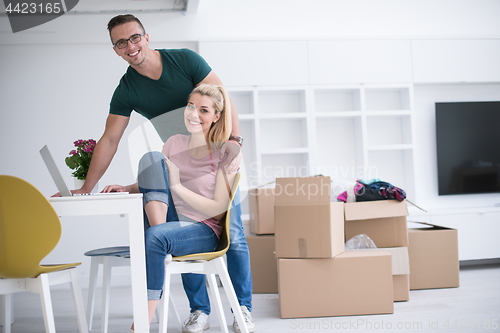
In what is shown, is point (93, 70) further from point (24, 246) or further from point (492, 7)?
point (492, 7)

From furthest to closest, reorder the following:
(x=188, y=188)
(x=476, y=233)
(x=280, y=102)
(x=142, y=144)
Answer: (x=280, y=102), (x=476, y=233), (x=142, y=144), (x=188, y=188)

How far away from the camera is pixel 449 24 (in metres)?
3.56

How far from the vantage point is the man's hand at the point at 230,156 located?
152 centimetres

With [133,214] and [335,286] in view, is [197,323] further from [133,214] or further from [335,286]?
[133,214]

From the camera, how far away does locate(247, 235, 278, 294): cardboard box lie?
2.62 metres

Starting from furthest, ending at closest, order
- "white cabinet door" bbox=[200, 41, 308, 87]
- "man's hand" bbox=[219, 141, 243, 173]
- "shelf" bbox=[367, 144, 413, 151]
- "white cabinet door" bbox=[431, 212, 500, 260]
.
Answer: "shelf" bbox=[367, 144, 413, 151] → "white cabinet door" bbox=[200, 41, 308, 87] → "white cabinet door" bbox=[431, 212, 500, 260] → "man's hand" bbox=[219, 141, 243, 173]

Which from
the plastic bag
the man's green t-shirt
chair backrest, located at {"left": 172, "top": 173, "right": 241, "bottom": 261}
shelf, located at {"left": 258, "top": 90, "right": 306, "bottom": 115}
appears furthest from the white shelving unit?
chair backrest, located at {"left": 172, "top": 173, "right": 241, "bottom": 261}

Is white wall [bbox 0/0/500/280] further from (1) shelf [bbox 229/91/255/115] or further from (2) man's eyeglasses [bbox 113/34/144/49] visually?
(2) man's eyeglasses [bbox 113/34/144/49]

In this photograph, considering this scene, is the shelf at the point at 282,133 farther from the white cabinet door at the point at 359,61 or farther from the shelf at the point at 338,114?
the white cabinet door at the point at 359,61

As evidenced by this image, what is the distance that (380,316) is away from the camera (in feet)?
6.48

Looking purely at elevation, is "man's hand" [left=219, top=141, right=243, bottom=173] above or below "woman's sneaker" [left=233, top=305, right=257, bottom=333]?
above

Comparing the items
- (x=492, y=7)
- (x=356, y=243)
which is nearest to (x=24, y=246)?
(x=356, y=243)

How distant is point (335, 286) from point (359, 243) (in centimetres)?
48

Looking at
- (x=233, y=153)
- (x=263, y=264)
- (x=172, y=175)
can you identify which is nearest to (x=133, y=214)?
(x=172, y=175)
